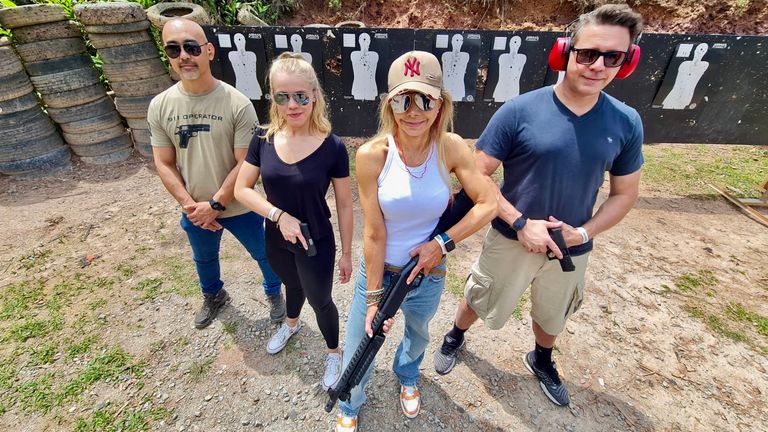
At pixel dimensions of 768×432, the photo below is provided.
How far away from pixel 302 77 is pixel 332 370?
6.91 ft

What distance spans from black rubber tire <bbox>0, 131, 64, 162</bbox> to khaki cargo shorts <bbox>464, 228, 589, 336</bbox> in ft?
22.0

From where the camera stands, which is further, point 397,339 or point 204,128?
point 397,339

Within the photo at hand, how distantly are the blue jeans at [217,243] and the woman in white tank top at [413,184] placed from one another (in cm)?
128

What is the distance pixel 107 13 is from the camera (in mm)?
5223

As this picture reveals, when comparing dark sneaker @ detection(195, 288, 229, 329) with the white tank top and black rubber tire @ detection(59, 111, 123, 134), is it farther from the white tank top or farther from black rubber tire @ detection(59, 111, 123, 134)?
black rubber tire @ detection(59, 111, 123, 134)

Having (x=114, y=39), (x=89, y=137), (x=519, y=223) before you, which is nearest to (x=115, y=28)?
(x=114, y=39)

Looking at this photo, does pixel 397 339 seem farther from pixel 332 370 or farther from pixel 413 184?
pixel 413 184

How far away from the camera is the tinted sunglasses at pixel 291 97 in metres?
2.05

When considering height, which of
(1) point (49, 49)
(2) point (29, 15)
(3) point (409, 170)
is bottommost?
(3) point (409, 170)

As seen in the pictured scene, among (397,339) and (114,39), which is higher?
(114,39)

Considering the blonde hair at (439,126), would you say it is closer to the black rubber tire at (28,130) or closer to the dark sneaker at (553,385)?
the dark sneaker at (553,385)

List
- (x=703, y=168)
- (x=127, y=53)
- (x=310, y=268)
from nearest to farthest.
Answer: (x=310, y=268), (x=127, y=53), (x=703, y=168)

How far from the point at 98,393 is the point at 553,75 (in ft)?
21.0

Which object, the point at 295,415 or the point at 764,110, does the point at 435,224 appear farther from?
the point at 764,110
